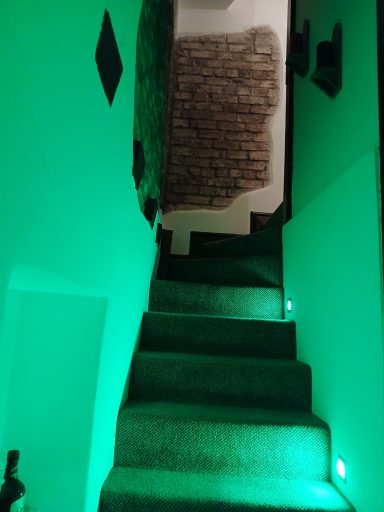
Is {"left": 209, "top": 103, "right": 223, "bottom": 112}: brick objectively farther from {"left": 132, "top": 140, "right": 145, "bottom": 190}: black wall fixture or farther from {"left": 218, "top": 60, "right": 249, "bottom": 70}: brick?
{"left": 132, "top": 140, "right": 145, "bottom": 190}: black wall fixture

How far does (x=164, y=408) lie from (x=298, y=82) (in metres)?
2.60

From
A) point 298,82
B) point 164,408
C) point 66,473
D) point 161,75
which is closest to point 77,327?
point 66,473

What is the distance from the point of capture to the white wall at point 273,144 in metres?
3.59

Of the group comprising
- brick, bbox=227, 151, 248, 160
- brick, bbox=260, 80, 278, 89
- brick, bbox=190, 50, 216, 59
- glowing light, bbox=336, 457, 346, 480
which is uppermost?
brick, bbox=190, 50, 216, 59

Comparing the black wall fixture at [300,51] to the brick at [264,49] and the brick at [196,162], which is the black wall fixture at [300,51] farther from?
the brick at [264,49]

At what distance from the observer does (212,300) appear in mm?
2359

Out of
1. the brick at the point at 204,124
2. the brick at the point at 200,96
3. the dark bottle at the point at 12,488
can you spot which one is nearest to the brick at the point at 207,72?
the brick at the point at 200,96

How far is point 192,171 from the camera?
146 inches

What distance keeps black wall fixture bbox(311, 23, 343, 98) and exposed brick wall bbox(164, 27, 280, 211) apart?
1815mm

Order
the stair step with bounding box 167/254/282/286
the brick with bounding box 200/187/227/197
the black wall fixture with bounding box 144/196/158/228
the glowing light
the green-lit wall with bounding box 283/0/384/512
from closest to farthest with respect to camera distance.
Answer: the green-lit wall with bounding box 283/0/384/512 < the glowing light < the black wall fixture with bounding box 144/196/158/228 < the stair step with bounding box 167/254/282/286 < the brick with bounding box 200/187/227/197

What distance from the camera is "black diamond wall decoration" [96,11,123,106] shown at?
104cm

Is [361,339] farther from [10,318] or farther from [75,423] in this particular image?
[10,318]

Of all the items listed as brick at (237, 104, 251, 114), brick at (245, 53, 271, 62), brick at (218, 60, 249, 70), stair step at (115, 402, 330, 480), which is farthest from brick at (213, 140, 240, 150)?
stair step at (115, 402, 330, 480)

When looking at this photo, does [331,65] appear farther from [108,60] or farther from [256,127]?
[256,127]
